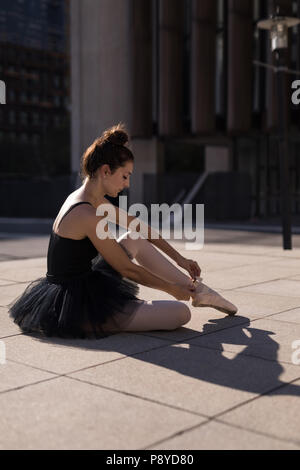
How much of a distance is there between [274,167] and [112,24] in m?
9.80

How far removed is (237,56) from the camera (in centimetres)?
2273

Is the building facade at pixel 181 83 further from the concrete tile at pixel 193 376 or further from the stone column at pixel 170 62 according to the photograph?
the concrete tile at pixel 193 376

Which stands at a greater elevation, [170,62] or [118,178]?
[170,62]

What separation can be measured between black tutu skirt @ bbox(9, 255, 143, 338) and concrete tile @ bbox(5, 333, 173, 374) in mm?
83

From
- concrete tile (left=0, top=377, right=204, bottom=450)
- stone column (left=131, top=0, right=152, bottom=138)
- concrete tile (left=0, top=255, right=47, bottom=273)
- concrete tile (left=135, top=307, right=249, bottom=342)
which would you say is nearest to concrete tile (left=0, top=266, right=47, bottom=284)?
concrete tile (left=0, top=255, right=47, bottom=273)

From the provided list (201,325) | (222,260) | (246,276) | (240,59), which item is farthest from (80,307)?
(240,59)

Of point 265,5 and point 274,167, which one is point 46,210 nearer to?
point 274,167

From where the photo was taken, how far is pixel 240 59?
894 inches

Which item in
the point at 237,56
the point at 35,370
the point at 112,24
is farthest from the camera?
Answer: the point at 112,24

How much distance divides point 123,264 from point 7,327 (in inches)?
46.9

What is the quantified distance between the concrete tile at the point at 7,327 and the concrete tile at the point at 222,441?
240 centimetres

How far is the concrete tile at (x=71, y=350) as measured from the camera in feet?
13.3

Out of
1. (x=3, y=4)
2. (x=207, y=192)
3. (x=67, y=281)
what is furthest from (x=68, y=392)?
(x=3, y=4)

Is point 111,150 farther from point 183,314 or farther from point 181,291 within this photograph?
point 183,314
